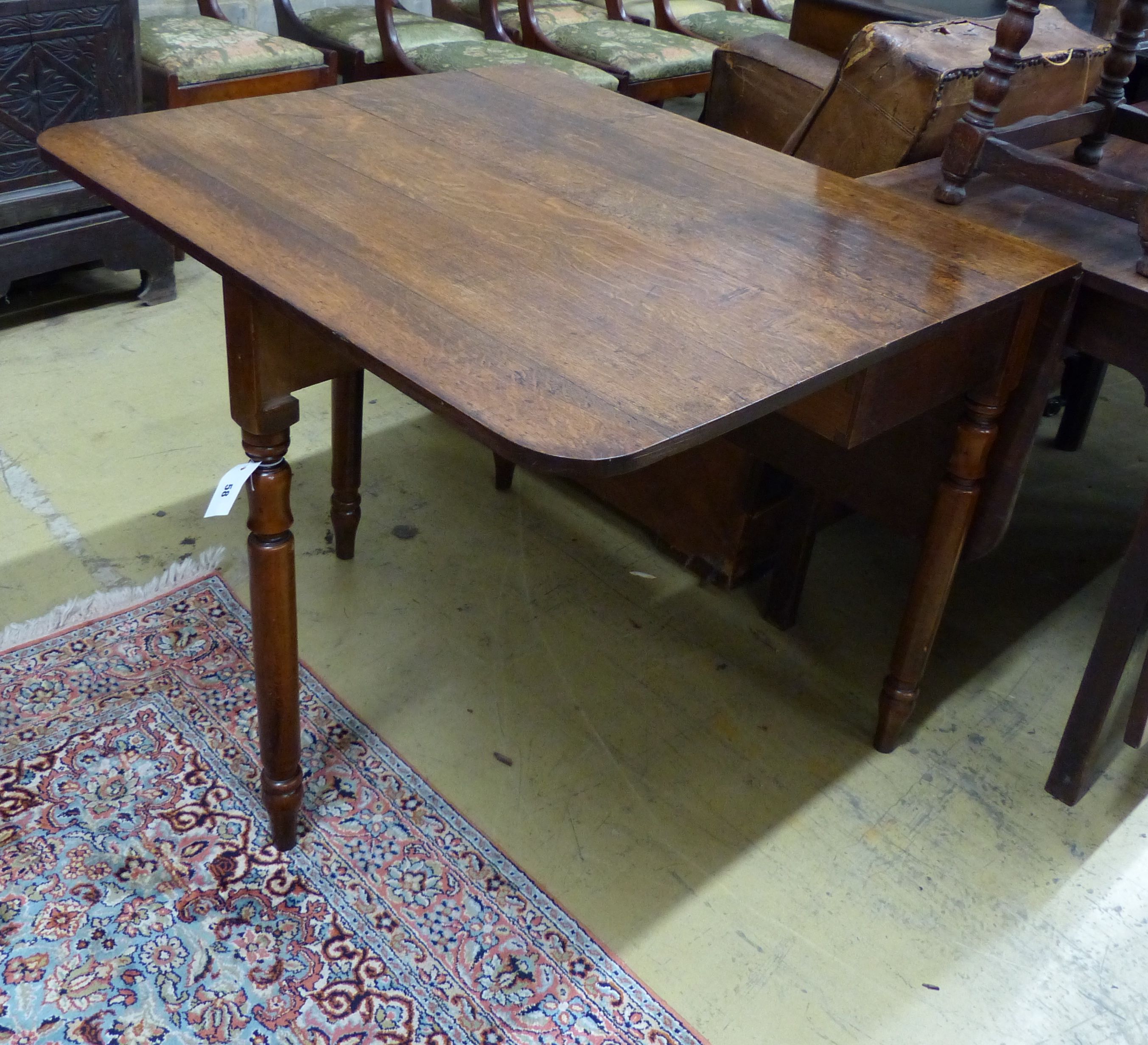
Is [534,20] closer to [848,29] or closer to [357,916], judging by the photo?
[848,29]

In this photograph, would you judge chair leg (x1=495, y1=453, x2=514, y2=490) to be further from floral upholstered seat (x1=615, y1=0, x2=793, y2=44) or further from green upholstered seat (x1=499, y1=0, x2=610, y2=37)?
floral upholstered seat (x1=615, y1=0, x2=793, y2=44)

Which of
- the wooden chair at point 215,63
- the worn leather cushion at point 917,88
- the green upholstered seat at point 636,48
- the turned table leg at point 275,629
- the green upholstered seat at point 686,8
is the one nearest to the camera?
the turned table leg at point 275,629

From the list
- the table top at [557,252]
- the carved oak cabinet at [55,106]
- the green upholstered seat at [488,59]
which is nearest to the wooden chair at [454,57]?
the green upholstered seat at [488,59]

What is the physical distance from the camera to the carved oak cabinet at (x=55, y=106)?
7.73ft

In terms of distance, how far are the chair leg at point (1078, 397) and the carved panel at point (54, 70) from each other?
2.02m

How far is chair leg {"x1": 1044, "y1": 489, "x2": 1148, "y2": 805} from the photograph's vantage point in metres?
1.48

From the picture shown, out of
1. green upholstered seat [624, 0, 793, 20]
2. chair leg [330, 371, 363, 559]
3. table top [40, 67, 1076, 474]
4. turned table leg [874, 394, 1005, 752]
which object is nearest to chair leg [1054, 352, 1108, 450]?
turned table leg [874, 394, 1005, 752]

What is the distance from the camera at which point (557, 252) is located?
121 centimetres

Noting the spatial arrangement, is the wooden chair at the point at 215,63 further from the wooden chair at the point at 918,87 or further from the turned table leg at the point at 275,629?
A: the turned table leg at the point at 275,629

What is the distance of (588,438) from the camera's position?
2.93ft

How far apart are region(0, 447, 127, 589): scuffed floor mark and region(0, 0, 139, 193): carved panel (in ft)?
2.25

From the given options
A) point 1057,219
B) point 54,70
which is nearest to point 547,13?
point 54,70

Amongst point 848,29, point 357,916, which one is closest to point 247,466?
point 357,916

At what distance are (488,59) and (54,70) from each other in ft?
3.59
